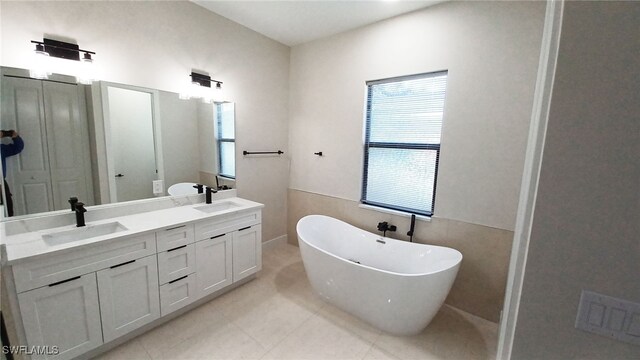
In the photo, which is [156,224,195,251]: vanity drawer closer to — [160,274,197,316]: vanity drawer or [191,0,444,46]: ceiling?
[160,274,197,316]: vanity drawer

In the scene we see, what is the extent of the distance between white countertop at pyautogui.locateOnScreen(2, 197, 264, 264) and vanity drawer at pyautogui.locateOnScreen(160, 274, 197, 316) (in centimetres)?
50

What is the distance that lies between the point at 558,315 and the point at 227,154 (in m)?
2.95

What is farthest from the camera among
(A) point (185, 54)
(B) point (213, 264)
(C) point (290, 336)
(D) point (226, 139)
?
(D) point (226, 139)

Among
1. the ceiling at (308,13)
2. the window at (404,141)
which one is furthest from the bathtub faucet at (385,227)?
the ceiling at (308,13)

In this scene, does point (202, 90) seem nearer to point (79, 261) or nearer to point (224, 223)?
point (224, 223)

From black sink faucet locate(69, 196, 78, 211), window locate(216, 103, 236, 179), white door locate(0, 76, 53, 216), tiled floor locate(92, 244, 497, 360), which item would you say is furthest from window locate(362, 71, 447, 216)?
white door locate(0, 76, 53, 216)

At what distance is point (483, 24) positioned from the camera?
6.49 ft

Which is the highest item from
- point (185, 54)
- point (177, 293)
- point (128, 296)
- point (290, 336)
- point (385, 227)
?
point (185, 54)

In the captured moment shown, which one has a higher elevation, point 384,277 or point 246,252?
point 384,277

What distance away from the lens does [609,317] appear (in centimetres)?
67

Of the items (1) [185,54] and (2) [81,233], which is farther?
(1) [185,54]

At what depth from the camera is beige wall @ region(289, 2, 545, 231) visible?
74.4 inches

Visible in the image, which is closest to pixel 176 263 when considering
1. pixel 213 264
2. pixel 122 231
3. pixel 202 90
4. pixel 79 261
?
pixel 213 264

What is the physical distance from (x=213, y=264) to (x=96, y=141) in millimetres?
1406
